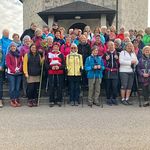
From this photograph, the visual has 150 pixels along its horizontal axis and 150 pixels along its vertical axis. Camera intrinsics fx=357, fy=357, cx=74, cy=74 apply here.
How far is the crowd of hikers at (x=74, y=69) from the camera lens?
1010 cm

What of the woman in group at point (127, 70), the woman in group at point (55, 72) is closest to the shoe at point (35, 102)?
the woman in group at point (55, 72)

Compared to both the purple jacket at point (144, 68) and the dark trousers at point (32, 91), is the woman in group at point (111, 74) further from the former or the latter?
the dark trousers at point (32, 91)

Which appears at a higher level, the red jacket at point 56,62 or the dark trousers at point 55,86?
the red jacket at point 56,62

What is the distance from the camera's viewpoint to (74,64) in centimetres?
1012

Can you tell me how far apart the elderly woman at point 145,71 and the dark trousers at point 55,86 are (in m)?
2.32

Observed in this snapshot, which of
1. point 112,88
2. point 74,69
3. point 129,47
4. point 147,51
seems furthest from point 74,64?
point 147,51

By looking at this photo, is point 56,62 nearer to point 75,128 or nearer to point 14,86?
point 14,86

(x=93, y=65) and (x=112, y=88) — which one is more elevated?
(x=93, y=65)

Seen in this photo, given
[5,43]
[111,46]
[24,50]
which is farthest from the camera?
[5,43]

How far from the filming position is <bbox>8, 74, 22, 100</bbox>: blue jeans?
33.2 ft

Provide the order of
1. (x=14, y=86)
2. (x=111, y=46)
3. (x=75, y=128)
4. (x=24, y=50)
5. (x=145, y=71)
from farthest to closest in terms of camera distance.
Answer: (x=24, y=50) → (x=145, y=71) → (x=111, y=46) → (x=14, y=86) → (x=75, y=128)

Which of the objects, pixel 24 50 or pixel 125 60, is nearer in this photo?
pixel 125 60

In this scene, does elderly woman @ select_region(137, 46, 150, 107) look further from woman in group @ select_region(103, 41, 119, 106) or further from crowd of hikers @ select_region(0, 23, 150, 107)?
woman in group @ select_region(103, 41, 119, 106)

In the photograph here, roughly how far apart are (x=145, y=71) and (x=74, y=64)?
2089mm
